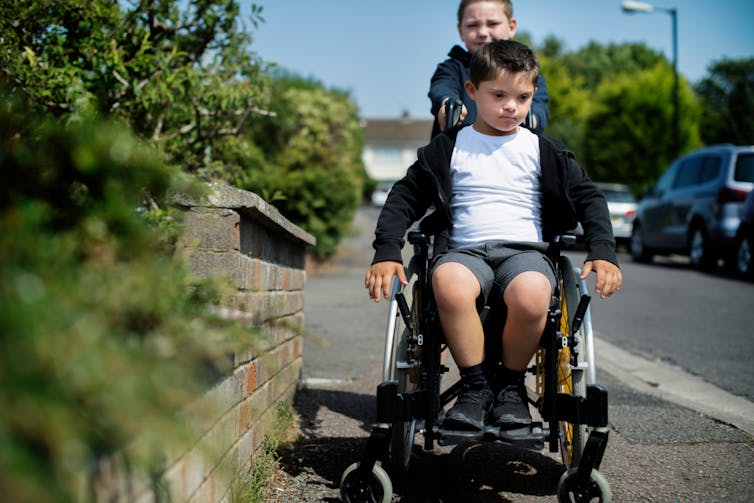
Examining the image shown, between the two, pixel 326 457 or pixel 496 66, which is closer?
pixel 496 66

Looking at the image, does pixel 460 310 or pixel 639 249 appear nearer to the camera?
pixel 460 310

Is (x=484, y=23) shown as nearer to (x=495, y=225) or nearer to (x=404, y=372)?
(x=495, y=225)

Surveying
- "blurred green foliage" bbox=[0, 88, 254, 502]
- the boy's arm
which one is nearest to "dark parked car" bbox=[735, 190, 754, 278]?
the boy's arm

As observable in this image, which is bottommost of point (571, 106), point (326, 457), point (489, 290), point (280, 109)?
point (326, 457)

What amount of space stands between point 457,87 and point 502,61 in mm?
1014

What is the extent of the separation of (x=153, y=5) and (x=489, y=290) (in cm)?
266

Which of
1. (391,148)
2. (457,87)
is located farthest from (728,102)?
(391,148)

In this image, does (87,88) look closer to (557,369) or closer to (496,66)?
(496,66)

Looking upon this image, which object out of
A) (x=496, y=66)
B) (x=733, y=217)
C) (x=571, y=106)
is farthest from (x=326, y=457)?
(x=571, y=106)

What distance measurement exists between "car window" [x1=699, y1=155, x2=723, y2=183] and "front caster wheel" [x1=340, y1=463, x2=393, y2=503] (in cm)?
1087

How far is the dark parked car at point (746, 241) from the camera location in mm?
11047

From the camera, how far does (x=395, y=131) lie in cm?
8169

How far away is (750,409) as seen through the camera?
4.52 meters

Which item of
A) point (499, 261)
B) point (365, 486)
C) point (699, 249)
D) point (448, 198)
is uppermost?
point (699, 249)
